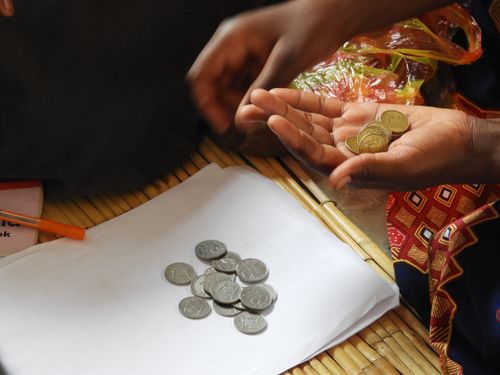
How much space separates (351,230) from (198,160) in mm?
305

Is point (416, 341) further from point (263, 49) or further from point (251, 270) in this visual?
point (263, 49)

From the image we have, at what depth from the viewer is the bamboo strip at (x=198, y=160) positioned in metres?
1.36

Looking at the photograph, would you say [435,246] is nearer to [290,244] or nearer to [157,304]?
[290,244]

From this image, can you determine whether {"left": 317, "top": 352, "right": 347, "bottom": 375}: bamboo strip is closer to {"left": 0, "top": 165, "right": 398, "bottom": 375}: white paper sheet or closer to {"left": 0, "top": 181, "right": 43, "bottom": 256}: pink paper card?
{"left": 0, "top": 165, "right": 398, "bottom": 375}: white paper sheet

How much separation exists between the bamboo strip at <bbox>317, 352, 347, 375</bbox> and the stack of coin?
305 mm

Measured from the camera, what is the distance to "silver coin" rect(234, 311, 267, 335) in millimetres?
1088

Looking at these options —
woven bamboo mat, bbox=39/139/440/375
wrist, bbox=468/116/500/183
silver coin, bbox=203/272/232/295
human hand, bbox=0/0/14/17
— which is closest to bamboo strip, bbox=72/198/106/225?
woven bamboo mat, bbox=39/139/440/375

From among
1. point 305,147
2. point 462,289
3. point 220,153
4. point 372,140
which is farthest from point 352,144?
point 220,153

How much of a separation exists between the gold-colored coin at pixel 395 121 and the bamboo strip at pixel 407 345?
31cm

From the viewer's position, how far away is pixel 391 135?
1.00 m

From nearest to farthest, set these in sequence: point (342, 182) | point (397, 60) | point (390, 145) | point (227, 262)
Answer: point (342, 182) < point (390, 145) < point (227, 262) < point (397, 60)

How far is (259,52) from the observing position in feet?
3.42

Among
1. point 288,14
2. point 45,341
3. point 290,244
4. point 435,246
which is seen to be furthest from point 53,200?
point 435,246

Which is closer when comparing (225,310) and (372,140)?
(372,140)
